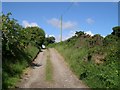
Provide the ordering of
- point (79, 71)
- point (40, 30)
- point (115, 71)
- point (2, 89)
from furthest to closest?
point (40, 30) < point (79, 71) < point (115, 71) < point (2, 89)

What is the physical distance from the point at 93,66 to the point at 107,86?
4509 mm

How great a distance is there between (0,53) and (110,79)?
8194 mm

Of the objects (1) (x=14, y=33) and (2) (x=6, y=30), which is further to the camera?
(1) (x=14, y=33)

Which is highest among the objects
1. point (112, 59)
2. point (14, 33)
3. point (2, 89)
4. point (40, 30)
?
point (40, 30)

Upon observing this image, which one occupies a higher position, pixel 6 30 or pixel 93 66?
pixel 6 30

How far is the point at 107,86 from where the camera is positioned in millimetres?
14602

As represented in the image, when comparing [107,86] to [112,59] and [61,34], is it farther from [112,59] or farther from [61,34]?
[61,34]

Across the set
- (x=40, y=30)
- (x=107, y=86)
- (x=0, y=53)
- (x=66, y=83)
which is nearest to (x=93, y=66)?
(x=66, y=83)

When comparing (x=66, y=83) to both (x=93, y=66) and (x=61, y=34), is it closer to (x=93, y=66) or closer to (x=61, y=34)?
(x=93, y=66)

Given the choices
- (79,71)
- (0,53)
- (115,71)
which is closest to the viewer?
(115,71)

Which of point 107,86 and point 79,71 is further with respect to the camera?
point 79,71

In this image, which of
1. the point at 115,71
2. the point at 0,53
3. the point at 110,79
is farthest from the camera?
the point at 0,53

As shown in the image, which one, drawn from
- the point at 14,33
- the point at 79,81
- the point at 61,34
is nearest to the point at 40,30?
the point at 61,34

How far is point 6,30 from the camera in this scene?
65.2ft
